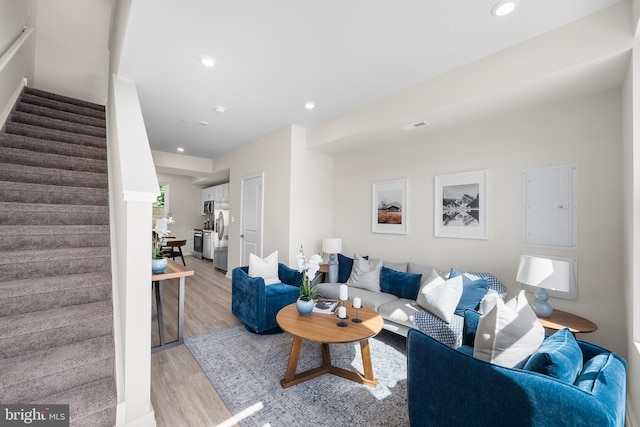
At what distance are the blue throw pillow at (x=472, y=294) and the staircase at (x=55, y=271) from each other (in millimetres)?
2829

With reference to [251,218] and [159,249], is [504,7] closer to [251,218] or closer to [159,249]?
[159,249]

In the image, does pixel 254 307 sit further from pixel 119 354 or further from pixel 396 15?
pixel 396 15

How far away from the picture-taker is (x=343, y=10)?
6.37 ft

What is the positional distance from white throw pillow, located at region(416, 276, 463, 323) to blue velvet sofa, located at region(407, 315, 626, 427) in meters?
1.07

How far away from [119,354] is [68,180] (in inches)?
83.7

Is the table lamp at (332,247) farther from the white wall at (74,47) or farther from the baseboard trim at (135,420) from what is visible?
the white wall at (74,47)

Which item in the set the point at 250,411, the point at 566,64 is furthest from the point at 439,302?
the point at 566,64

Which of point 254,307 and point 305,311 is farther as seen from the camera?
point 254,307

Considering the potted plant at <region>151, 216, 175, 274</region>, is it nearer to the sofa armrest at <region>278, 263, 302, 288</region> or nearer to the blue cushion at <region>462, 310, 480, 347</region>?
the sofa armrest at <region>278, 263, 302, 288</region>

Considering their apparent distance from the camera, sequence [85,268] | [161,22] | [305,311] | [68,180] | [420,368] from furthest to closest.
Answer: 1. [68,180]
2. [305,311]
3. [85,268]
4. [161,22]
5. [420,368]

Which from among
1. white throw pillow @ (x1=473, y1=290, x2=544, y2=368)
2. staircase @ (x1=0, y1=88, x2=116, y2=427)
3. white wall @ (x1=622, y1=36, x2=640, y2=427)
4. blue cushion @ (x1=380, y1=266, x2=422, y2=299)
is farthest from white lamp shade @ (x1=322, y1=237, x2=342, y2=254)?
white wall @ (x1=622, y1=36, x2=640, y2=427)

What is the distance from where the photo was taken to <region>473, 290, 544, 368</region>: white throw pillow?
1.30 m

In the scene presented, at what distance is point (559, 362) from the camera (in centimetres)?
109

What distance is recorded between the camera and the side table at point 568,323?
2010mm
